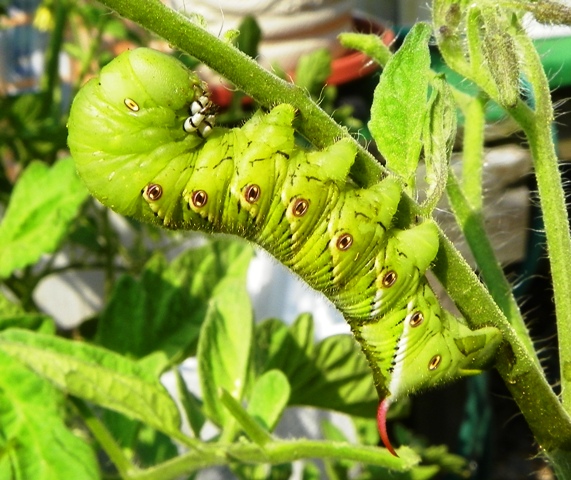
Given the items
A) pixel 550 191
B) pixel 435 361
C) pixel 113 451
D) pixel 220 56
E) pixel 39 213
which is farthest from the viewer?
pixel 39 213

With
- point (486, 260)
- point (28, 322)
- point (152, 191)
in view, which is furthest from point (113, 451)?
point (486, 260)

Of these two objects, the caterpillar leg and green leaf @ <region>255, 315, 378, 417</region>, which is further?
green leaf @ <region>255, 315, 378, 417</region>

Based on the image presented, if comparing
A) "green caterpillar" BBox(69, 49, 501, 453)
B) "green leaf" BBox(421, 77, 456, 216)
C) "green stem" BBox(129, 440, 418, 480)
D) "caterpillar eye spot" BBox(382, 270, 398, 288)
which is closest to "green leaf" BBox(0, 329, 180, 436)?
"green stem" BBox(129, 440, 418, 480)

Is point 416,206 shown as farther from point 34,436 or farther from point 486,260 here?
point 34,436

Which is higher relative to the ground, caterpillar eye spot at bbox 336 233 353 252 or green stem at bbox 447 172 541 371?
green stem at bbox 447 172 541 371

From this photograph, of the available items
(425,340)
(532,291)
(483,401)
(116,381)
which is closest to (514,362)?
(425,340)

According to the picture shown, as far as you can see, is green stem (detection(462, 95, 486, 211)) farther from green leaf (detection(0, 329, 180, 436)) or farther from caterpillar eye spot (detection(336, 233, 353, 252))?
green leaf (detection(0, 329, 180, 436))
